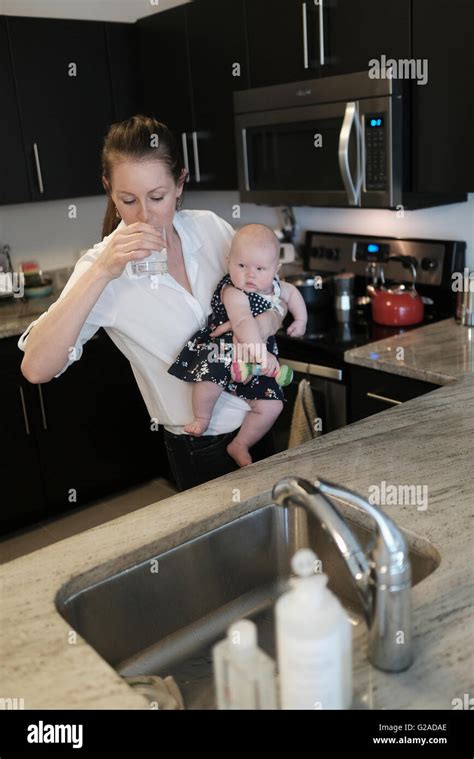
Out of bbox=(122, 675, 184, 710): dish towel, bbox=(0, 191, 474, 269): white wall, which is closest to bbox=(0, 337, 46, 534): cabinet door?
bbox=(0, 191, 474, 269): white wall

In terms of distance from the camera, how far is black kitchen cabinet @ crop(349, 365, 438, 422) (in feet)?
7.37

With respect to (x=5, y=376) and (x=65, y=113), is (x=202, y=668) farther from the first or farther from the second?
(x=65, y=113)

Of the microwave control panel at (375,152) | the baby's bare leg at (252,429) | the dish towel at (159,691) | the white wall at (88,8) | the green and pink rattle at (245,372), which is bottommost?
the dish towel at (159,691)

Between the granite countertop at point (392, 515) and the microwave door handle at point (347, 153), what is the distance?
961mm

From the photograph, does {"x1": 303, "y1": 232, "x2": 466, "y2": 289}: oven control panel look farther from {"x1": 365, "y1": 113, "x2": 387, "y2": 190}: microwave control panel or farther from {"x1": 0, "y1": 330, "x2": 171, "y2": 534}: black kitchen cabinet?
{"x1": 0, "y1": 330, "x2": 171, "y2": 534}: black kitchen cabinet

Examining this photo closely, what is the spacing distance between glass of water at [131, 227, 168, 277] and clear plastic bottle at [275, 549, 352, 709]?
856mm

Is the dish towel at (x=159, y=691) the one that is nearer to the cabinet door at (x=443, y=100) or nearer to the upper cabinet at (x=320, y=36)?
the cabinet door at (x=443, y=100)

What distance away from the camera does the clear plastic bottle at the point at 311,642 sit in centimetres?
79

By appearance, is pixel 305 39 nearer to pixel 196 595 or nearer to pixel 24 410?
pixel 24 410

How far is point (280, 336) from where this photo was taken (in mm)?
2814

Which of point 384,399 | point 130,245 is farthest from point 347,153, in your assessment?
point 130,245

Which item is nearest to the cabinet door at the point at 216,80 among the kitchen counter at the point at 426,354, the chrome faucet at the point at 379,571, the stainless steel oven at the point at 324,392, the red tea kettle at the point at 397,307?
the red tea kettle at the point at 397,307

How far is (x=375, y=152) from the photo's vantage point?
249 cm
